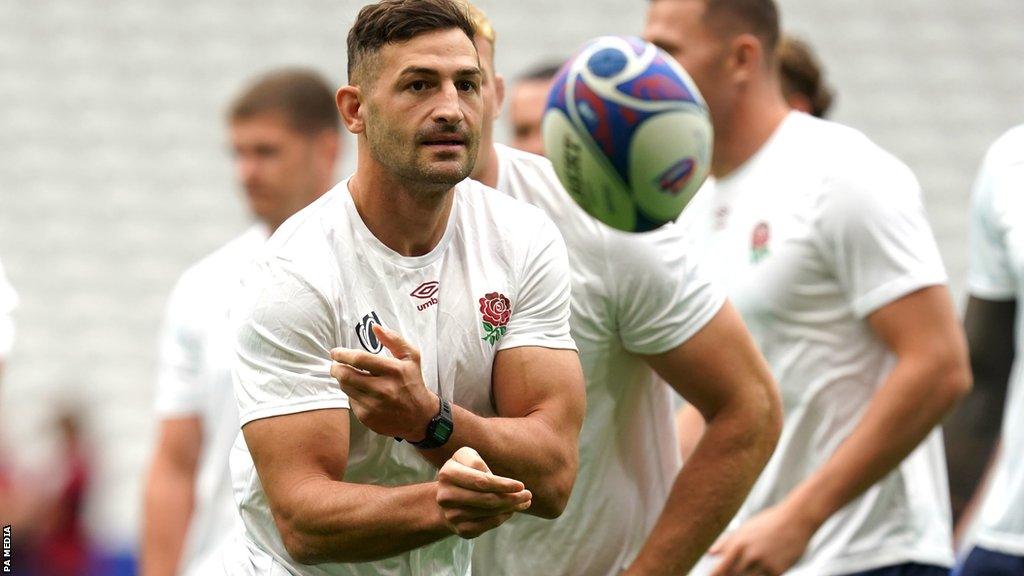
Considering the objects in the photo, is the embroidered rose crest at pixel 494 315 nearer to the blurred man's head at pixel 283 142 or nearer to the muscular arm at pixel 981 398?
the muscular arm at pixel 981 398

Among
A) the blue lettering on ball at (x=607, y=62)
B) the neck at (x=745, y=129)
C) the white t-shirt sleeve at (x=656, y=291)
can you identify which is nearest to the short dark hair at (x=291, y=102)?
the neck at (x=745, y=129)

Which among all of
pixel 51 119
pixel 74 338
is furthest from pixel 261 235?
pixel 51 119

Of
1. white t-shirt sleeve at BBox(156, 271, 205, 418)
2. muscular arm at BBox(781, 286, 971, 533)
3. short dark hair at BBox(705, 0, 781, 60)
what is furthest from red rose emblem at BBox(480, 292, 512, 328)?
white t-shirt sleeve at BBox(156, 271, 205, 418)

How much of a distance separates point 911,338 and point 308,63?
9.20 meters

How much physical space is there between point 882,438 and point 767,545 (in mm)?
493

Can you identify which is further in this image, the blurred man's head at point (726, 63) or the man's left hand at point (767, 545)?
the blurred man's head at point (726, 63)

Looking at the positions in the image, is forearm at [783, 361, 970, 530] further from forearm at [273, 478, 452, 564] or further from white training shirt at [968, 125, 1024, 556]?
forearm at [273, 478, 452, 564]

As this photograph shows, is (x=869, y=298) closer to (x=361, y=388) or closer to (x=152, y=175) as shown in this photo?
(x=361, y=388)

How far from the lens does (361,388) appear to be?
9.79 feet

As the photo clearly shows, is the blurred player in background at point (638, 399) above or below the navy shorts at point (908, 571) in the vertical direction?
above

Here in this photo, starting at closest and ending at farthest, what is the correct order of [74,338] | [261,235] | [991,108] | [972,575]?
[972,575], [261,235], [74,338], [991,108]

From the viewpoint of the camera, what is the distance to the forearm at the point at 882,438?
182 inches

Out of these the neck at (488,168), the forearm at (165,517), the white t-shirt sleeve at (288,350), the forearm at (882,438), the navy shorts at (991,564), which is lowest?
the forearm at (165,517)

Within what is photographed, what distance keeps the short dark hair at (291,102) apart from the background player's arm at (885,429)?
2592 mm
